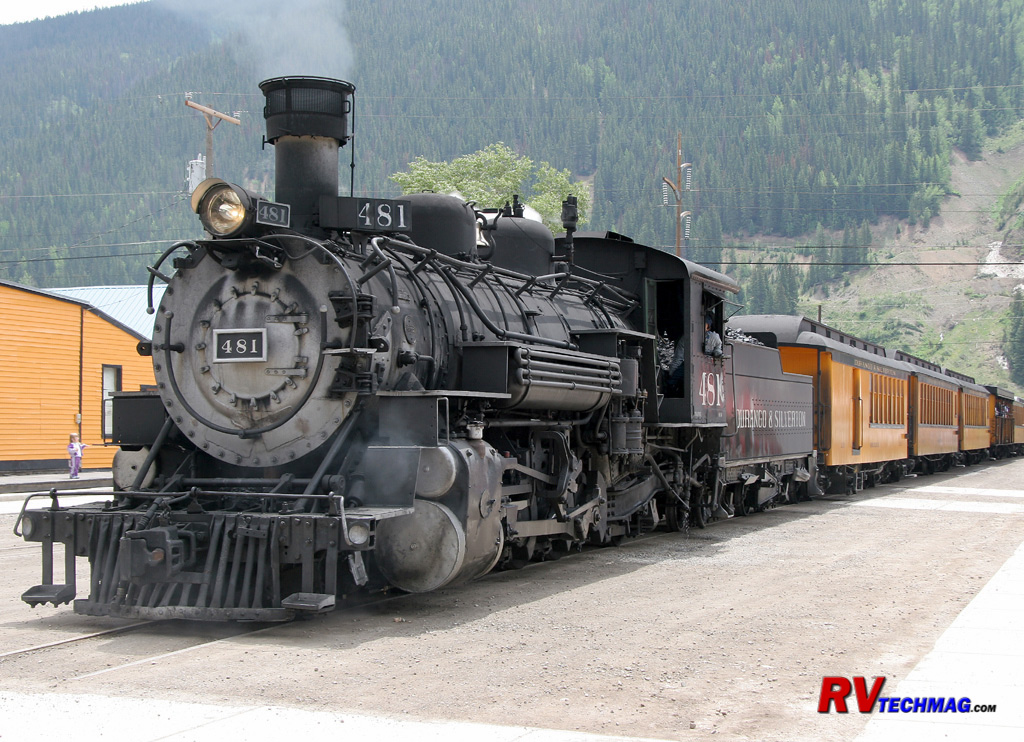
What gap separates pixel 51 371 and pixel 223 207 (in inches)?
834

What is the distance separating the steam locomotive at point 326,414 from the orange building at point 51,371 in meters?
17.6

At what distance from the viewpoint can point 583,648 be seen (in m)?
6.29

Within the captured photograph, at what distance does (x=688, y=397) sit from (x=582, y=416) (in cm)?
217

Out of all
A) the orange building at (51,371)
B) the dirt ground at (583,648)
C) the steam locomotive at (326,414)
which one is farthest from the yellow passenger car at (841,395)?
the orange building at (51,371)

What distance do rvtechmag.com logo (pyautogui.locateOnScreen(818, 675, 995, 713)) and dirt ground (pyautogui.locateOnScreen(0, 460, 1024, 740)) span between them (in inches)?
4.5

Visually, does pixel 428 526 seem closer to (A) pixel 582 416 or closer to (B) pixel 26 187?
(A) pixel 582 416

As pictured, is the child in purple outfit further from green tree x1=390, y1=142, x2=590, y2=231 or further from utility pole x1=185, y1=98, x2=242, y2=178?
green tree x1=390, y1=142, x2=590, y2=231

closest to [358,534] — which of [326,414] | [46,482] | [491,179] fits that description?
[326,414]

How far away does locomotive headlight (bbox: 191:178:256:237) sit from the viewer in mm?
7320

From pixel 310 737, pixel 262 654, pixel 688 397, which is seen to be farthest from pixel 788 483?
pixel 310 737

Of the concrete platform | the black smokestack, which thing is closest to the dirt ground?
the black smokestack

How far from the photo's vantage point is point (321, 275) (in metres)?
7.39

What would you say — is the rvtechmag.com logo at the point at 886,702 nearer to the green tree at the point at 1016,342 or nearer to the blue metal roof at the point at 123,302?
the blue metal roof at the point at 123,302

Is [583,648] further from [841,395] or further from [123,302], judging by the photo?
[123,302]
